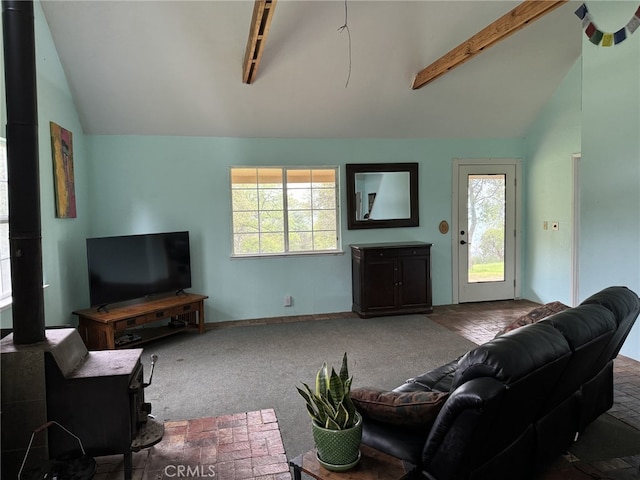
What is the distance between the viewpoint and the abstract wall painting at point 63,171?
4082 millimetres

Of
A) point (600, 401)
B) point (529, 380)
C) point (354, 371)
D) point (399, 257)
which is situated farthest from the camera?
point (399, 257)

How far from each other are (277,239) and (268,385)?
2.45 meters

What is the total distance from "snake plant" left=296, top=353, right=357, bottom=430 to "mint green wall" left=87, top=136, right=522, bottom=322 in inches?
156

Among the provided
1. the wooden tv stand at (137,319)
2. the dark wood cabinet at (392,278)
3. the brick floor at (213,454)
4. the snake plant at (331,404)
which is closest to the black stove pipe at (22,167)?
the brick floor at (213,454)

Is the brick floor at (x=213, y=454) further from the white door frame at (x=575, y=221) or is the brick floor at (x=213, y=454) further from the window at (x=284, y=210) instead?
the white door frame at (x=575, y=221)

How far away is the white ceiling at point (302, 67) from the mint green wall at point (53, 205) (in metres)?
0.17

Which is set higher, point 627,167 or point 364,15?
point 364,15

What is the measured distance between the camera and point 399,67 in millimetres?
5016

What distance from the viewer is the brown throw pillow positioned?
1.74 m

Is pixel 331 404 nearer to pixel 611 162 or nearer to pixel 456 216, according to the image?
pixel 611 162

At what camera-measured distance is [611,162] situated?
162 inches

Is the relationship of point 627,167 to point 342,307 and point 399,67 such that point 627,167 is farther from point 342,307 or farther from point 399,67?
point 342,307

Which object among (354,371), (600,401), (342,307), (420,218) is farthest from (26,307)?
(420,218)

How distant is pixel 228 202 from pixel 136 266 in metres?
1.36
